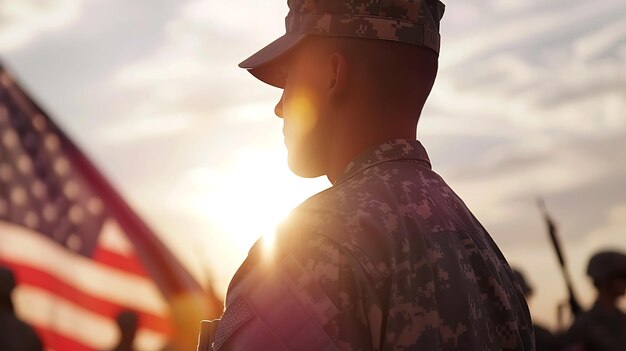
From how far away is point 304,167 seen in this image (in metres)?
2.34

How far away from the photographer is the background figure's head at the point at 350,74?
2227 mm

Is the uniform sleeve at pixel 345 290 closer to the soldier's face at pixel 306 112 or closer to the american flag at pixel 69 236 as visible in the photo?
the soldier's face at pixel 306 112

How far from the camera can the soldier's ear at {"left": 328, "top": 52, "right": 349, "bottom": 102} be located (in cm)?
221

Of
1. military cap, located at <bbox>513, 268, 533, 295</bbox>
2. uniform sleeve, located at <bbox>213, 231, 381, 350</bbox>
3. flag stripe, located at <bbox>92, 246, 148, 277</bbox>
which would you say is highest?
flag stripe, located at <bbox>92, 246, 148, 277</bbox>

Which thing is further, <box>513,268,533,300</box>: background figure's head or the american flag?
the american flag

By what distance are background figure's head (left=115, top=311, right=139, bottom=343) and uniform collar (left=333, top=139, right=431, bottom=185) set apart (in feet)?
25.3

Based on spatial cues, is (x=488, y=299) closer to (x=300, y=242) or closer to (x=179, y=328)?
(x=300, y=242)

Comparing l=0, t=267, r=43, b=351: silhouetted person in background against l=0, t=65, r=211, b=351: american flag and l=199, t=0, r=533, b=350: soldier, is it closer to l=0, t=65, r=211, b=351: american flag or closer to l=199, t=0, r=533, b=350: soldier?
l=0, t=65, r=211, b=351: american flag

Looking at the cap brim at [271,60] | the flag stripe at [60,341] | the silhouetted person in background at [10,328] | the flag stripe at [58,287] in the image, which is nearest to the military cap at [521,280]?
the cap brim at [271,60]

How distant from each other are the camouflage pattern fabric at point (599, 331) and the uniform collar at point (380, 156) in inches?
261

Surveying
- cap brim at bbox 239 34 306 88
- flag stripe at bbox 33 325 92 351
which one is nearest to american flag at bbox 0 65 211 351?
flag stripe at bbox 33 325 92 351

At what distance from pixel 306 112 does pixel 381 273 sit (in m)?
0.50

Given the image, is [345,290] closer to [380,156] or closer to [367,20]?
[380,156]

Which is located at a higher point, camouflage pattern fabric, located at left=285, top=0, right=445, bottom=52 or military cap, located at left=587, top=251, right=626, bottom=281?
military cap, located at left=587, top=251, right=626, bottom=281
